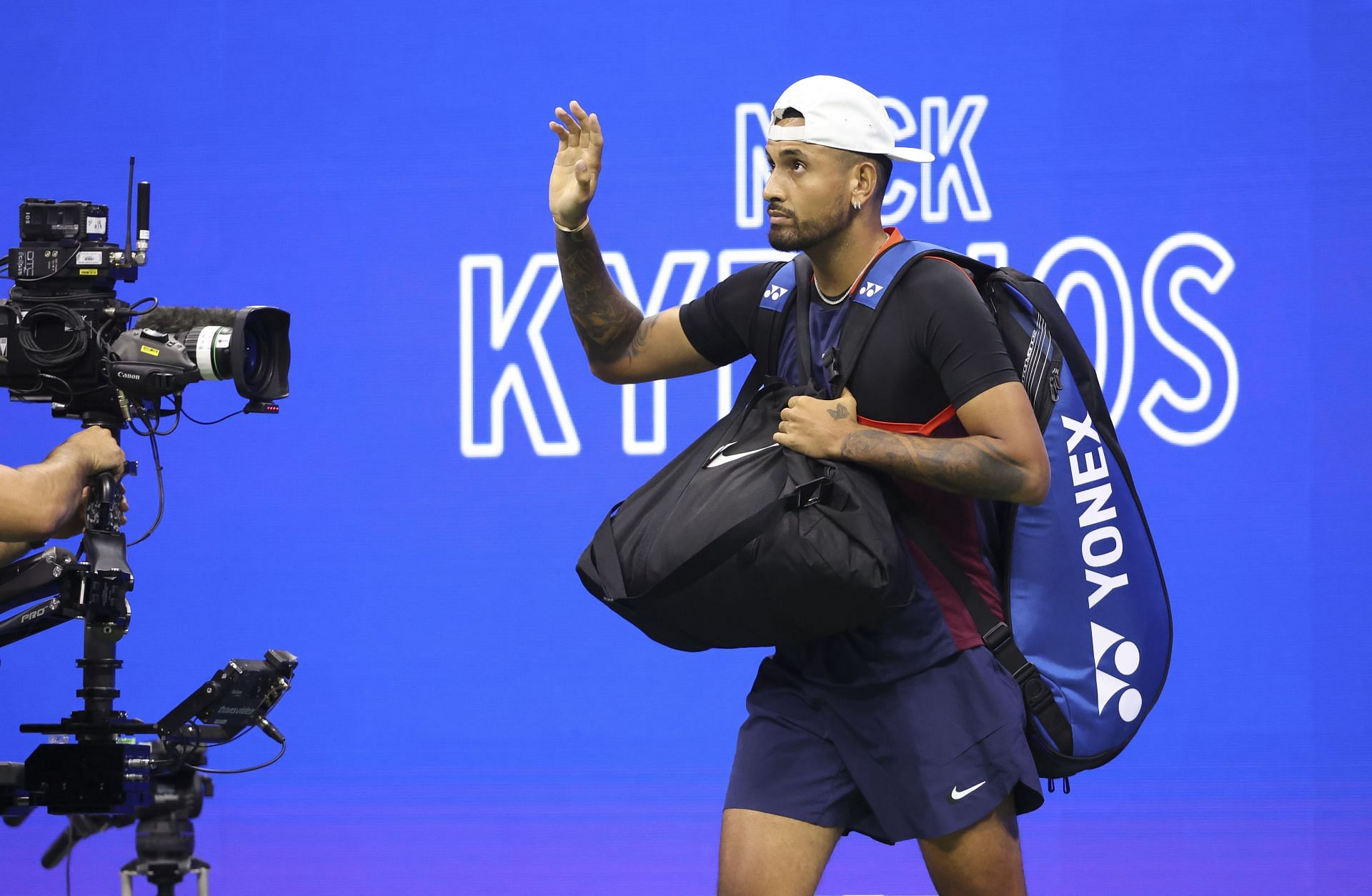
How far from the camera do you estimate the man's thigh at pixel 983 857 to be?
7.02ft

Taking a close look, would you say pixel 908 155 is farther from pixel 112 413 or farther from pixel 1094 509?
pixel 112 413

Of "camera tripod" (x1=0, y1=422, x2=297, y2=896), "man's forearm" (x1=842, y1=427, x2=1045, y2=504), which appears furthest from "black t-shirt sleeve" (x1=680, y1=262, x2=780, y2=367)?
"camera tripod" (x1=0, y1=422, x2=297, y2=896)

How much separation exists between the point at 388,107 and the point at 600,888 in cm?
198

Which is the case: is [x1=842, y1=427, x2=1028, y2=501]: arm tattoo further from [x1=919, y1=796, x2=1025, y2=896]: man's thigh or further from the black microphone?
the black microphone

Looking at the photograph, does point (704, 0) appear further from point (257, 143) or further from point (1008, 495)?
point (1008, 495)

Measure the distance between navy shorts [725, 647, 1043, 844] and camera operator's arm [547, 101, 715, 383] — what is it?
1.87 ft

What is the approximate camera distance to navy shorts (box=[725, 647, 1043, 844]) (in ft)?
6.96

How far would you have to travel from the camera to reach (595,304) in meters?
2.47

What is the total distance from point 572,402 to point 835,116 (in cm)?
176

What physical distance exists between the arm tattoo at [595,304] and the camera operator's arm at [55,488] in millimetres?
923

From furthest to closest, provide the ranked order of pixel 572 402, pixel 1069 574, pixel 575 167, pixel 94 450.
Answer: pixel 572 402 → pixel 94 450 → pixel 575 167 → pixel 1069 574

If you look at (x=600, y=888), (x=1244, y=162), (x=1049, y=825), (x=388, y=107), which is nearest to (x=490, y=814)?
(x=600, y=888)

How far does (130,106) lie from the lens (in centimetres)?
411

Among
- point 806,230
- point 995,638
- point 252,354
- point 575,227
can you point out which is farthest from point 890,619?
point 252,354
